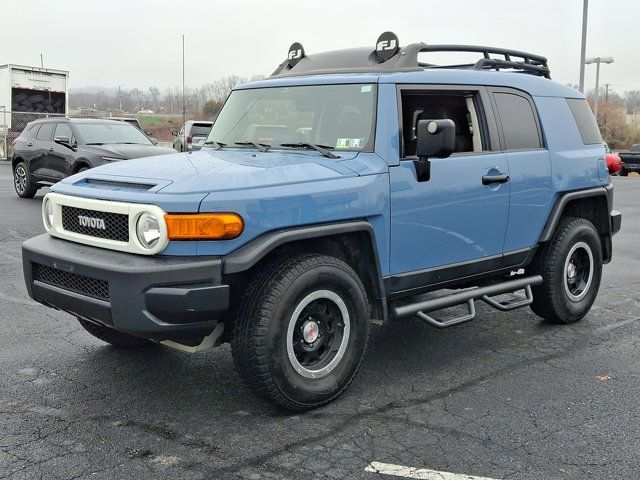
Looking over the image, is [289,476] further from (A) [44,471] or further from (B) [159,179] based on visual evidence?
(B) [159,179]

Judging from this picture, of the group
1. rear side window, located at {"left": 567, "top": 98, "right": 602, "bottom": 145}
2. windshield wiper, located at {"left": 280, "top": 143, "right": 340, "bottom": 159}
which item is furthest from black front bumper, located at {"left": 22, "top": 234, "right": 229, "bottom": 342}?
rear side window, located at {"left": 567, "top": 98, "right": 602, "bottom": 145}

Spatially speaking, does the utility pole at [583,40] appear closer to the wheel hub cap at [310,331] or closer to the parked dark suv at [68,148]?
the parked dark suv at [68,148]

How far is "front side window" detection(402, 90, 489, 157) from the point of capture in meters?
4.80

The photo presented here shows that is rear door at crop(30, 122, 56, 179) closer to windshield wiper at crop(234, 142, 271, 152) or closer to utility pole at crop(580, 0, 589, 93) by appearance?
windshield wiper at crop(234, 142, 271, 152)

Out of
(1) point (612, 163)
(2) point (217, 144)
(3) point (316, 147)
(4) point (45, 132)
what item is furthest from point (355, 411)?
A: (4) point (45, 132)

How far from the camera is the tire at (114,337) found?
194 inches

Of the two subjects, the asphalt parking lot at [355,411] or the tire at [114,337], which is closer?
the asphalt parking lot at [355,411]

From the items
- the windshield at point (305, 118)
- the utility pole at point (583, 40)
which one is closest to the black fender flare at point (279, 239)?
the windshield at point (305, 118)

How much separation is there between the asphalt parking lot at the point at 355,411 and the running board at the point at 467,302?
33 centimetres

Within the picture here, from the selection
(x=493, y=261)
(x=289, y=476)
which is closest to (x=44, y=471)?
(x=289, y=476)

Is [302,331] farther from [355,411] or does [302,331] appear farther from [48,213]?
[48,213]

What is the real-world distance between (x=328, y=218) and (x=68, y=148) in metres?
10.8

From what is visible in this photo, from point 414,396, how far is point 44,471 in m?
2.11

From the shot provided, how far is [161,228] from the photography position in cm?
365
